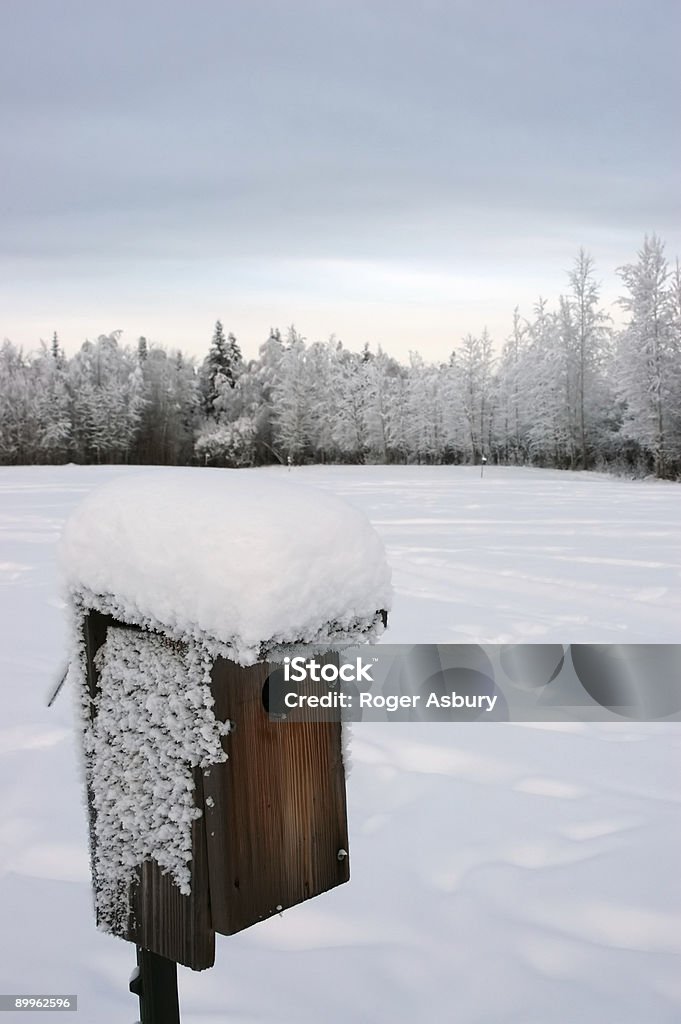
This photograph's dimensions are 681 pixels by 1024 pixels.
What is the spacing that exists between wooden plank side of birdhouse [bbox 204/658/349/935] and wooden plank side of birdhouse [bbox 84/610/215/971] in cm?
1

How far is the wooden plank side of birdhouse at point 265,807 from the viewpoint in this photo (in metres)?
0.93

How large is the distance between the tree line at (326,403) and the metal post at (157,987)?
2972 cm

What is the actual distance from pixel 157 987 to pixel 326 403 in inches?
1594

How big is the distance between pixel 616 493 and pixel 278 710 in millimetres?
14401

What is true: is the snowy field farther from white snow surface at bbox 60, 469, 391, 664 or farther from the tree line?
the tree line

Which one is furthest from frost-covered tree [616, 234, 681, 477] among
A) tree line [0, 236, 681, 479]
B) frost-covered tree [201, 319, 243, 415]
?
frost-covered tree [201, 319, 243, 415]

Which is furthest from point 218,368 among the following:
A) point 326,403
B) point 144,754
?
point 144,754

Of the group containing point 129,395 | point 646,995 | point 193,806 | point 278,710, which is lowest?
point 646,995

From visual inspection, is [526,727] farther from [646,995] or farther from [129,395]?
[129,395]

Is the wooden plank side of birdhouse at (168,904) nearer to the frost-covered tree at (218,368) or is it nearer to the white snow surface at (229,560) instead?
the white snow surface at (229,560)

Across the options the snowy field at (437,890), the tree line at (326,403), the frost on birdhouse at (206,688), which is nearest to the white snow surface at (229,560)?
the frost on birdhouse at (206,688)

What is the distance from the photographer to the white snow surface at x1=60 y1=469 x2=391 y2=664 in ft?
2.88

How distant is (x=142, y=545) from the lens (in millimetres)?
944

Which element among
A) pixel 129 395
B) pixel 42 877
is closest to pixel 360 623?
pixel 42 877
